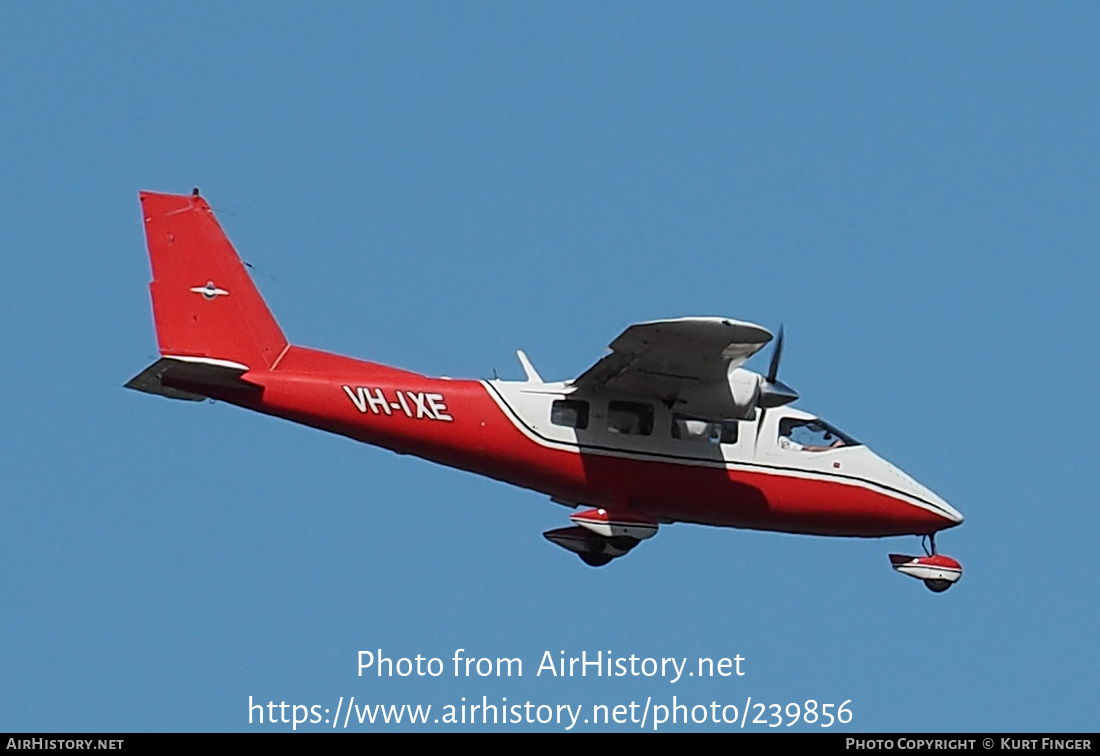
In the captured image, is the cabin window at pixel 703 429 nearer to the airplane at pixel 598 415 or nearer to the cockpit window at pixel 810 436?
the airplane at pixel 598 415

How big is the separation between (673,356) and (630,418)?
1.89 metres

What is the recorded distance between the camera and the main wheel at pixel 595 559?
3081 centimetres

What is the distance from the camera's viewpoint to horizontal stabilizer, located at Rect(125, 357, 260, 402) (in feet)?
88.5

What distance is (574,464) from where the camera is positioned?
2866 cm

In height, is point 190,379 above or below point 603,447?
above

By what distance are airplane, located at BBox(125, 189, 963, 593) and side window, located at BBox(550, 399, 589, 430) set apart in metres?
0.02

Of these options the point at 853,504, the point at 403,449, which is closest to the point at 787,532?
the point at 853,504

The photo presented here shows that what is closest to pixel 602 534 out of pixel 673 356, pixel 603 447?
pixel 603 447

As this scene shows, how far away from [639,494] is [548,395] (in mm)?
1994

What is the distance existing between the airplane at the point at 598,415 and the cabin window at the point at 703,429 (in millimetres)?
21

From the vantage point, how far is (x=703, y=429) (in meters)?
29.1

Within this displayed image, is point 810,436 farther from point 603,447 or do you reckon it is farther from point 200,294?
point 200,294

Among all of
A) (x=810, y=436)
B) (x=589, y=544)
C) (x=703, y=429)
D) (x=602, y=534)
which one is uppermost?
(x=703, y=429)
